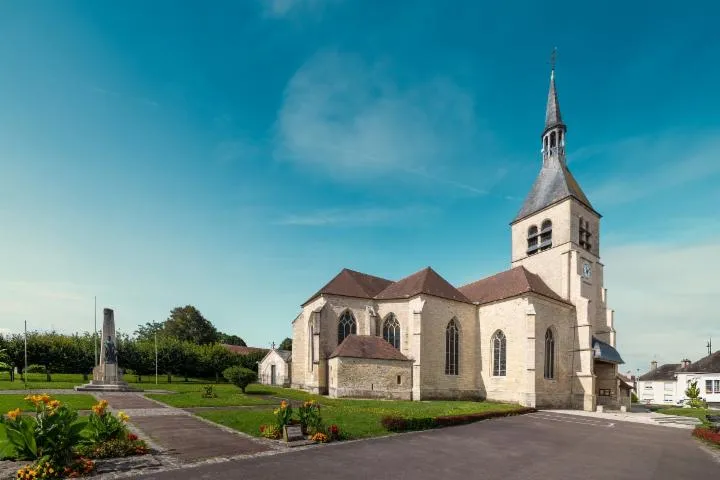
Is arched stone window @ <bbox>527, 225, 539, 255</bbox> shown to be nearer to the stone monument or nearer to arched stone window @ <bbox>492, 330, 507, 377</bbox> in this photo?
arched stone window @ <bbox>492, 330, 507, 377</bbox>

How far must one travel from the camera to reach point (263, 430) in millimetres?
12594

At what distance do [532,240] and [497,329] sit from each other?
9.43m

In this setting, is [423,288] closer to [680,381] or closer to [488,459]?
[488,459]

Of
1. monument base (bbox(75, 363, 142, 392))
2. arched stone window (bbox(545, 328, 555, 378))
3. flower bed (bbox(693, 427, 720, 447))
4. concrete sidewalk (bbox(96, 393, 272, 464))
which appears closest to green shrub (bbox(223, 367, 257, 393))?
monument base (bbox(75, 363, 142, 392))

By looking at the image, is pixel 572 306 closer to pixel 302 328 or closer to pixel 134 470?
pixel 302 328

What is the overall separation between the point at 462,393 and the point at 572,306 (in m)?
10.5

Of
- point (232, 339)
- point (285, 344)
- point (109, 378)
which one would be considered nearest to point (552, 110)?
point (109, 378)

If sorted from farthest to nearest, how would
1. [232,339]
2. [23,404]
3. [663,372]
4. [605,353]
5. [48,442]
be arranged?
Result: [232,339], [663,372], [605,353], [23,404], [48,442]

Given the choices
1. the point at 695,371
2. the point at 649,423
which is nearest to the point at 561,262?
the point at 649,423

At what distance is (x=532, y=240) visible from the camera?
1388 inches

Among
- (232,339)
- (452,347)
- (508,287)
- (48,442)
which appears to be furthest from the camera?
(232,339)

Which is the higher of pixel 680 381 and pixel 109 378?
pixel 109 378

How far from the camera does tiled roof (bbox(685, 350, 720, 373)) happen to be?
162ft

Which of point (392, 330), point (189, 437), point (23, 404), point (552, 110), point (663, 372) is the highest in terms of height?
point (552, 110)
